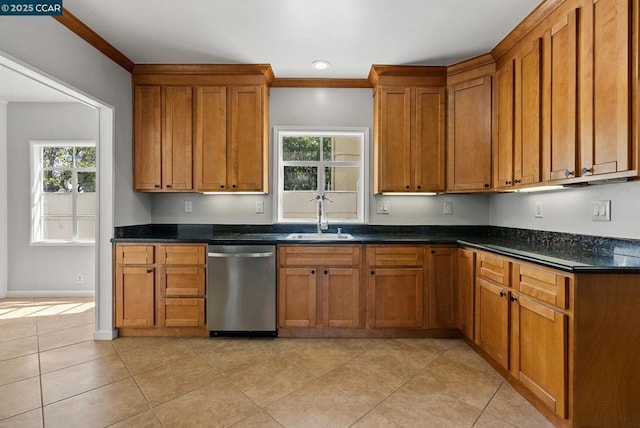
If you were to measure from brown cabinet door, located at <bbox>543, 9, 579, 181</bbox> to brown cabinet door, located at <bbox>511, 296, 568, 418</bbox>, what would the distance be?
0.89 metres

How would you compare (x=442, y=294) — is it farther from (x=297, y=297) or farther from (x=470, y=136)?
(x=470, y=136)

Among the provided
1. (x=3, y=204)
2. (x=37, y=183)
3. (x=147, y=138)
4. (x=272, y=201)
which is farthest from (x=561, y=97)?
(x=3, y=204)

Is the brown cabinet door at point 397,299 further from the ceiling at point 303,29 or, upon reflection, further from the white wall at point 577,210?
the ceiling at point 303,29

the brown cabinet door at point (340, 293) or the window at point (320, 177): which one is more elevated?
the window at point (320, 177)

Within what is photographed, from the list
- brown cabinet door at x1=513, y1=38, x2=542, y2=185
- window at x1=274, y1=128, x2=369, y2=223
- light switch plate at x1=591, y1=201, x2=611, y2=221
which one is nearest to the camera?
light switch plate at x1=591, y1=201, x2=611, y2=221

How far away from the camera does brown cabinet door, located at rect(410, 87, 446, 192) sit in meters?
2.99

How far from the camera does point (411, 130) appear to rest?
9.86 feet

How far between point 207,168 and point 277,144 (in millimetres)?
795

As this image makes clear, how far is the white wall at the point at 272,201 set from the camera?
10.8ft

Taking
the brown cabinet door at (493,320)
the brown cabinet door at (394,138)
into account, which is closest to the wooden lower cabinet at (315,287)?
the brown cabinet door at (394,138)

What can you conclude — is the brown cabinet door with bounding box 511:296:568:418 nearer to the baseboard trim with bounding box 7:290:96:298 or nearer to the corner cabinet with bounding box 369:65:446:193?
the corner cabinet with bounding box 369:65:446:193

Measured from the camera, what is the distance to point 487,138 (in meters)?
2.78

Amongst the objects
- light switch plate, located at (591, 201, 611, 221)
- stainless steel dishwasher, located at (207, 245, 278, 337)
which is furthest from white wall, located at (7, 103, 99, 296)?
light switch plate, located at (591, 201, 611, 221)

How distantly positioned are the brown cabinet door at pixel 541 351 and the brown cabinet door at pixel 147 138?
Answer: 10.7ft
